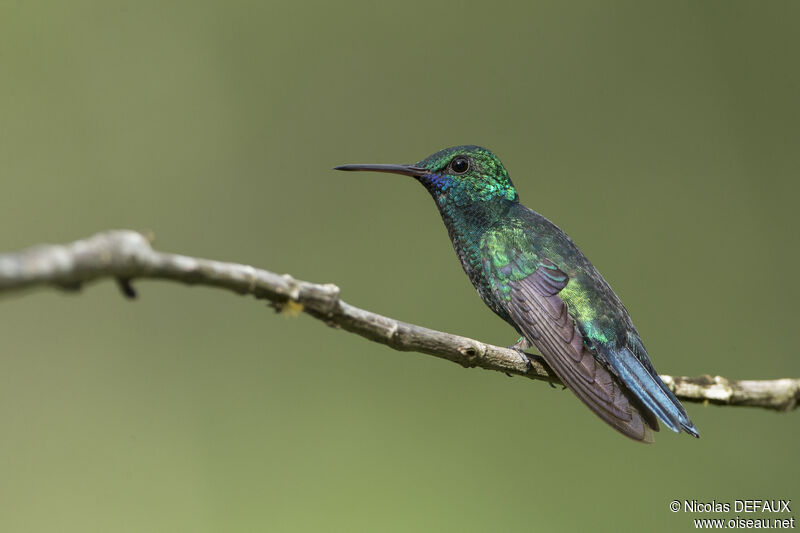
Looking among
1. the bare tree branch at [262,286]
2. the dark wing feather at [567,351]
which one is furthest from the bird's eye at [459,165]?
the bare tree branch at [262,286]

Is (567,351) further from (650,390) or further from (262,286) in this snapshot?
(262,286)

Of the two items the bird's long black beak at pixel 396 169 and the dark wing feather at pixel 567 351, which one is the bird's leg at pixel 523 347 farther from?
the bird's long black beak at pixel 396 169

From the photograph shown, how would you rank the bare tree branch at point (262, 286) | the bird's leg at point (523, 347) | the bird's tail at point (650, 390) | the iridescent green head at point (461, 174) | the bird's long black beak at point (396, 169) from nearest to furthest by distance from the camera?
the bare tree branch at point (262, 286) → the bird's tail at point (650, 390) → the bird's leg at point (523, 347) → the bird's long black beak at point (396, 169) → the iridescent green head at point (461, 174)

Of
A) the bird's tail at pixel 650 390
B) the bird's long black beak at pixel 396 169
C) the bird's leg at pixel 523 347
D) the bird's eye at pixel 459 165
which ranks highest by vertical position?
the bird's eye at pixel 459 165

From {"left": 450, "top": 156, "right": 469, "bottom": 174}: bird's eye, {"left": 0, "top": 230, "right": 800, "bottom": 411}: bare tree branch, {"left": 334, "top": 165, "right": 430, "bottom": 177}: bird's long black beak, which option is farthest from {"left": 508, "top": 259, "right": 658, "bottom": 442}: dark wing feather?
{"left": 334, "top": 165, "right": 430, "bottom": 177}: bird's long black beak

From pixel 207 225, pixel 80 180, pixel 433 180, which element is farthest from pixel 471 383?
pixel 80 180

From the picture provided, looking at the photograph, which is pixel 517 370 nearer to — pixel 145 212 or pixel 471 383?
pixel 471 383

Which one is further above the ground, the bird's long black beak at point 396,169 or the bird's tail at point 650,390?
the bird's long black beak at point 396,169
